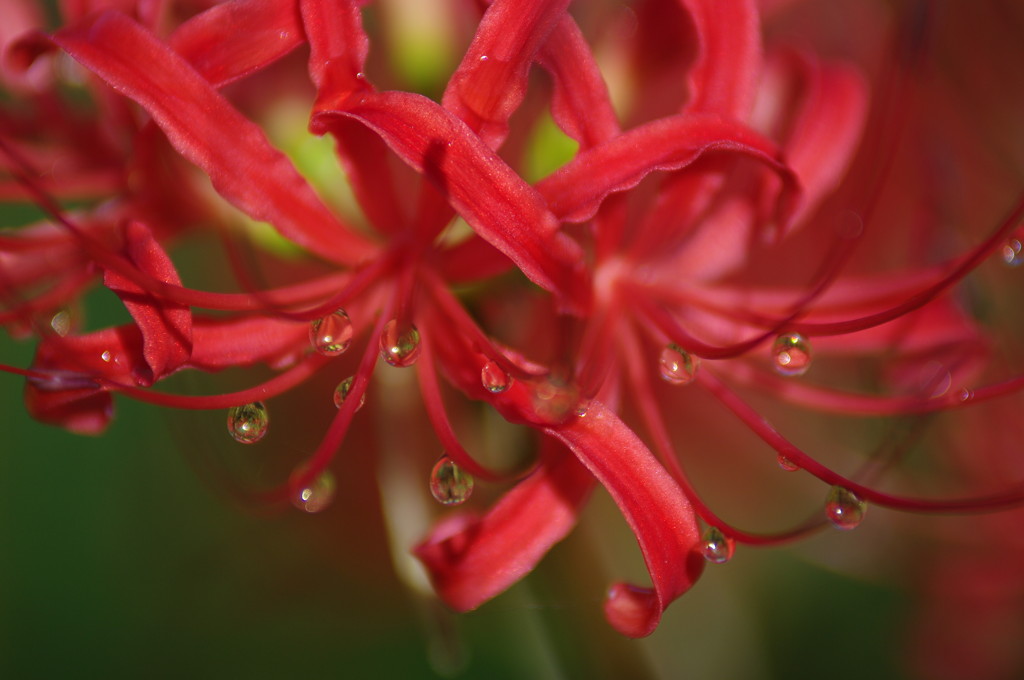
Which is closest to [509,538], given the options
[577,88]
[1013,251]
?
[577,88]

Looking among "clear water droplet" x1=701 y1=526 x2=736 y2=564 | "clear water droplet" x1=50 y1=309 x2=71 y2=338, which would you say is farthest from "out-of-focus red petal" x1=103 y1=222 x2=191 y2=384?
"clear water droplet" x1=701 y1=526 x2=736 y2=564

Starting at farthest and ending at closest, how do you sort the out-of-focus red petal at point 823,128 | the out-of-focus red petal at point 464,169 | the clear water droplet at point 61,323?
the out-of-focus red petal at point 823,128
the clear water droplet at point 61,323
the out-of-focus red petal at point 464,169

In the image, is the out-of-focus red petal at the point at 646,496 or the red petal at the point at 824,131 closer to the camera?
the out-of-focus red petal at the point at 646,496

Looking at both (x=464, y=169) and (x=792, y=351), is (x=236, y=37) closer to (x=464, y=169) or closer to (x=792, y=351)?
(x=464, y=169)

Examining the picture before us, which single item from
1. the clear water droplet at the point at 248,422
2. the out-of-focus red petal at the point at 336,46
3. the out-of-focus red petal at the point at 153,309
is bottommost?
the clear water droplet at the point at 248,422

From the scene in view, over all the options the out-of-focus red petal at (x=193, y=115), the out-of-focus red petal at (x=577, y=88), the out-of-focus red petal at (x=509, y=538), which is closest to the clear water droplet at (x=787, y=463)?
the out-of-focus red petal at (x=509, y=538)

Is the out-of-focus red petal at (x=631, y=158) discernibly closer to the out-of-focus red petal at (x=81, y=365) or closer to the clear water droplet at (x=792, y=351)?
the clear water droplet at (x=792, y=351)
